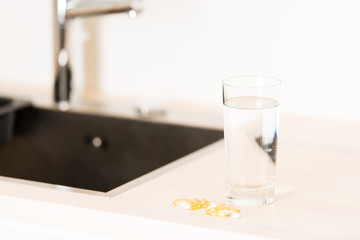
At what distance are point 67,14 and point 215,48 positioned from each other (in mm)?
320

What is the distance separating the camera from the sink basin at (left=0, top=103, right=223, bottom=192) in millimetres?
1588

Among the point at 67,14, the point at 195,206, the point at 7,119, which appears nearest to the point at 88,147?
the point at 7,119

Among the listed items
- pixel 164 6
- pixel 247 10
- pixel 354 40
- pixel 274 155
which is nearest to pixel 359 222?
pixel 274 155

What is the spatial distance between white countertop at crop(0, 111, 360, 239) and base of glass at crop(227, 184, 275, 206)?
0.01m

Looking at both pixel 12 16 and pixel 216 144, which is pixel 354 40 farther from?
pixel 12 16

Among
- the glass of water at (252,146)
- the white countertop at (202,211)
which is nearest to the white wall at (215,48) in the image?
the white countertop at (202,211)

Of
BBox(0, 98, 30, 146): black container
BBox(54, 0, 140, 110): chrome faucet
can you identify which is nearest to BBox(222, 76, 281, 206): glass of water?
BBox(54, 0, 140, 110): chrome faucet

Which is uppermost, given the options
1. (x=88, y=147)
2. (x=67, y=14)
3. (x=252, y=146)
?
(x=67, y=14)

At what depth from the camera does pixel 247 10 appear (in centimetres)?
160

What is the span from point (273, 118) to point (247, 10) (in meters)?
0.52

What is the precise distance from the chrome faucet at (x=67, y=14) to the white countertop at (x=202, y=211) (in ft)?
1.33

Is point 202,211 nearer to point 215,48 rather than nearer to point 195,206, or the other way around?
point 195,206

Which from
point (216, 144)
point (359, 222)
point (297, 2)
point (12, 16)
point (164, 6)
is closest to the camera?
point (359, 222)

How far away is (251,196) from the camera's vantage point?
44.3 inches
